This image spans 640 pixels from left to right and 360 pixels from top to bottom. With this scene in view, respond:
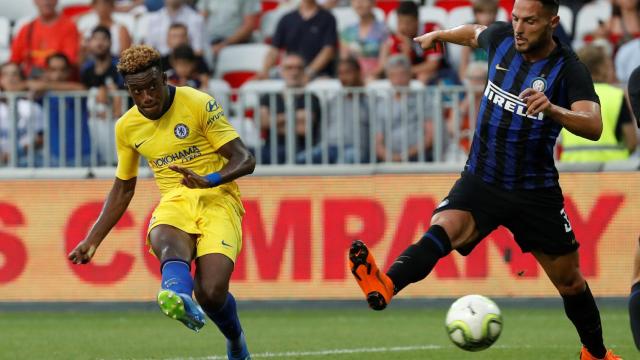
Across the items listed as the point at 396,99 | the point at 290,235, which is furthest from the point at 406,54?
the point at 290,235

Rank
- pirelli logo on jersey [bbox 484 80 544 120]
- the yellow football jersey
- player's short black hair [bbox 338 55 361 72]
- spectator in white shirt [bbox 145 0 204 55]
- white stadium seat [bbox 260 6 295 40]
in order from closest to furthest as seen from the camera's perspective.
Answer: pirelli logo on jersey [bbox 484 80 544 120]
the yellow football jersey
player's short black hair [bbox 338 55 361 72]
spectator in white shirt [bbox 145 0 204 55]
white stadium seat [bbox 260 6 295 40]

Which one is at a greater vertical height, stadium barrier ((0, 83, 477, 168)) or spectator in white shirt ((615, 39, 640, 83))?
spectator in white shirt ((615, 39, 640, 83))

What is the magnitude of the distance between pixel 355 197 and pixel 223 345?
3378 mm

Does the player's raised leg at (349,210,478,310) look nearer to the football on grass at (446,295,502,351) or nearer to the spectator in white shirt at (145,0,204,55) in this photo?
the football on grass at (446,295,502,351)

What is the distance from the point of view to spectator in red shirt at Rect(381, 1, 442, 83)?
15023mm

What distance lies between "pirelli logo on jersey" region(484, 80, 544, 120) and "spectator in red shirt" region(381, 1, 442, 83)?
6.30 m

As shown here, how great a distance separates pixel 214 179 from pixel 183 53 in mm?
6763

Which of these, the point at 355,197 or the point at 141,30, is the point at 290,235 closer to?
the point at 355,197

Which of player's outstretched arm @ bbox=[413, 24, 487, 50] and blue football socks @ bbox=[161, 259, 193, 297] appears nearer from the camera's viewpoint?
blue football socks @ bbox=[161, 259, 193, 297]

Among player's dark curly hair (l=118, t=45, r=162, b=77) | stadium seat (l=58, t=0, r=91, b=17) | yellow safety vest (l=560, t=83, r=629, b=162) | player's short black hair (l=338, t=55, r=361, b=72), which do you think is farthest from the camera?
stadium seat (l=58, t=0, r=91, b=17)

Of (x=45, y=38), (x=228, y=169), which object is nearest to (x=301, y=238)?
(x=45, y=38)

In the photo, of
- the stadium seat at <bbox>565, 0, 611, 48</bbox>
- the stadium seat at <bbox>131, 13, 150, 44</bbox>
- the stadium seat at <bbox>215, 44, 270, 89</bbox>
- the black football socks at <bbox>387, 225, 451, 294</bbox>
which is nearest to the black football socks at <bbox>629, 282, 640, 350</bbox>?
the black football socks at <bbox>387, 225, 451, 294</bbox>

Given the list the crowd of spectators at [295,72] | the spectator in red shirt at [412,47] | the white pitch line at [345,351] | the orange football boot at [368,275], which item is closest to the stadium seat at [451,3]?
the crowd of spectators at [295,72]

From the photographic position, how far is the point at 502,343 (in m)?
11.1
